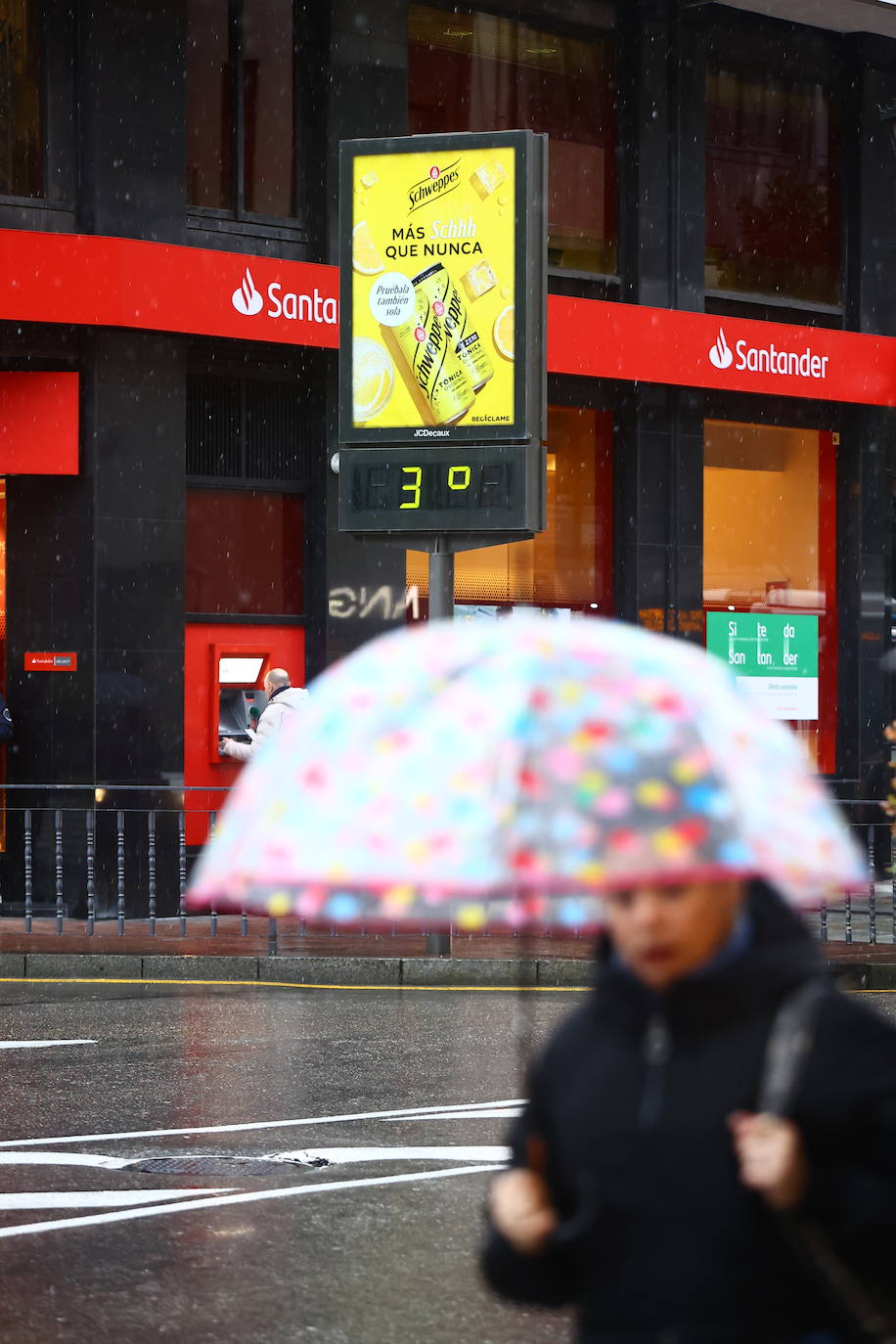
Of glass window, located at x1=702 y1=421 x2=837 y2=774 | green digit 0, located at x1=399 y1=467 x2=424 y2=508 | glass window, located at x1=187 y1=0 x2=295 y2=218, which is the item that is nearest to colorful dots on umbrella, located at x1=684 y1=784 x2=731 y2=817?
green digit 0, located at x1=399 y1=467 x2=424 y2=508

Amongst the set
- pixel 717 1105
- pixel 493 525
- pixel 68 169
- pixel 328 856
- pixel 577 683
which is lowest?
pixel 717 1105

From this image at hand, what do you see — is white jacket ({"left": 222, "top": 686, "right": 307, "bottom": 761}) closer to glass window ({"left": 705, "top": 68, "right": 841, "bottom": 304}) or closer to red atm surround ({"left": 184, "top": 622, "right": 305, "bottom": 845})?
red atm surround ({"left": 184, "top": 622, "right": 305, "bottom": 845})

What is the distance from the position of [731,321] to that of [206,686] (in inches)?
239

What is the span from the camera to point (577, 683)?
279 centimetres

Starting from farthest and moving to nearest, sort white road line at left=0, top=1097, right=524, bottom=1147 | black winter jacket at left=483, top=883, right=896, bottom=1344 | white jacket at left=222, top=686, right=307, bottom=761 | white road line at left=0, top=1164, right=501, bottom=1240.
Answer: white jacket at left=222, top=686, right=307, bottom=761 < white road line at left=0, top=1097, right=524, bottom=1147 < white road line at left=0, top=1164, right=501, bottom=1240 < black winter jacket at left=483, top=883, right=896, bottom=1344

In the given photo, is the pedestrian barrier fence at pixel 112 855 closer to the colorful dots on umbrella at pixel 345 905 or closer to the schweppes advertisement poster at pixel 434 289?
the schweppes advertisement poster at pixel 434 289

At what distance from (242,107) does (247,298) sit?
5.80 feet

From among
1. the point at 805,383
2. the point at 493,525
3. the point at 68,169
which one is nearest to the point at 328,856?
the point at 493,525

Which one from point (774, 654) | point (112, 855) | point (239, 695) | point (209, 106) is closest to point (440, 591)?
point (112, 855)

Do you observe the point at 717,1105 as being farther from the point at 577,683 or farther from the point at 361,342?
the point at 361,342

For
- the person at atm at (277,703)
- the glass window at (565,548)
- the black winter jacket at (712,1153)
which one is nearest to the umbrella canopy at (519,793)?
the black winter jacket at (712,1153)

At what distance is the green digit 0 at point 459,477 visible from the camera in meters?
14.8

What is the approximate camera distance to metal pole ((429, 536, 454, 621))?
49.7 ft

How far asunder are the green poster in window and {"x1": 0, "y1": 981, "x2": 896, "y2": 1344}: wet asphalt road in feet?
28.9
